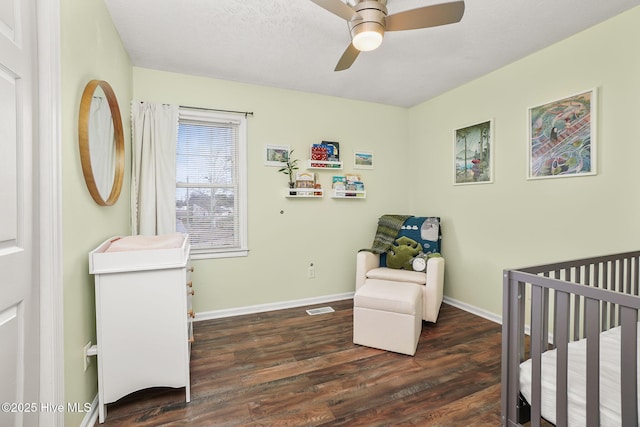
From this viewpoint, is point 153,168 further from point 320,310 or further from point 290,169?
point 320,310

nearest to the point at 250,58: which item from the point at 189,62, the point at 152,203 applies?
the point at 189,62

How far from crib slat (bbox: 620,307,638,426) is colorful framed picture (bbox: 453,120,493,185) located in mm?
2211

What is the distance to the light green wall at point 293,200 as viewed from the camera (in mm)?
3012

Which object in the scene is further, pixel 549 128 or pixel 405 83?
pixel 405 83

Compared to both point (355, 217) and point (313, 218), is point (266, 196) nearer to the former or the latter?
point (313, 218)

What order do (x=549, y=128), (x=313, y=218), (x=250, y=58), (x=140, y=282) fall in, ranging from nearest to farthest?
(x=140, y=282)
(x=549, y=128)
(x=250, y=58)
(x=313, y=218)

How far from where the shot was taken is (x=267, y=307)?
10.7 ft

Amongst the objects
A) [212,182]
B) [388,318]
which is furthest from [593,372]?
[212,182]

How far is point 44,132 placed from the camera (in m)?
1.17

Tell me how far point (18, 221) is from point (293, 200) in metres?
2.45

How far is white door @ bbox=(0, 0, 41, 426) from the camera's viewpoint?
97 centimetres

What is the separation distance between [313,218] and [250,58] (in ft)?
5.80

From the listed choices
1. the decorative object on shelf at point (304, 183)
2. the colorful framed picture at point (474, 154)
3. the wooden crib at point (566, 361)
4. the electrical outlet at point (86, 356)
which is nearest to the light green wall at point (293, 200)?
the decorative object on shelf at point (304, 183)

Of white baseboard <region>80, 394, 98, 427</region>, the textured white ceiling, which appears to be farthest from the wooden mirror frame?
white baseboard <region>80, 394, 98, 427</region>
